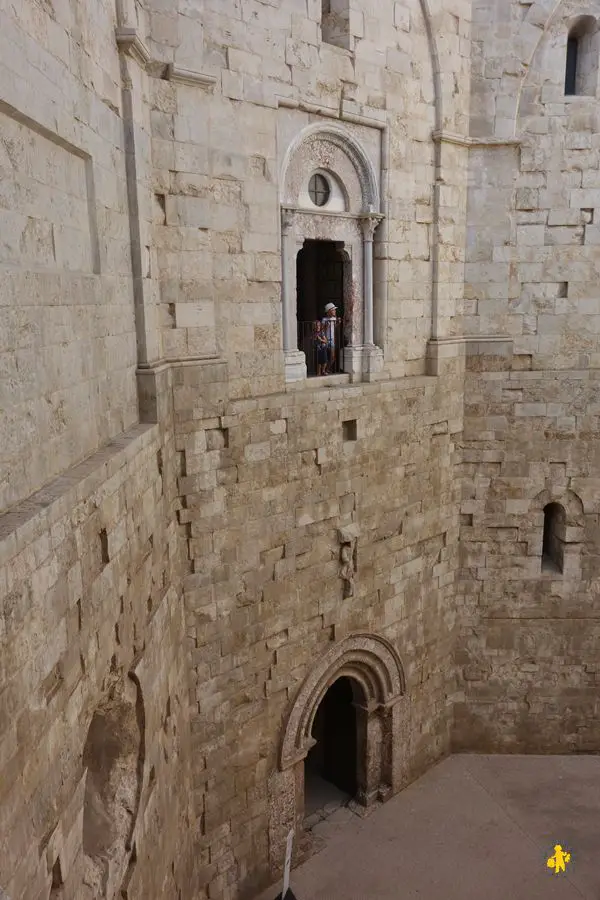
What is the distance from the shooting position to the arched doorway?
8820 millimetres

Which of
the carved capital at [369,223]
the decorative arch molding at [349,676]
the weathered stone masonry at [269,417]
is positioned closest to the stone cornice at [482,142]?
the weathered stone masonry at [269,417]

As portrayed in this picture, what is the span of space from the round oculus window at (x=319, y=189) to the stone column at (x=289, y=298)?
544 mm

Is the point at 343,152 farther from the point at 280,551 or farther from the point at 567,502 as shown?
the point at 567,502

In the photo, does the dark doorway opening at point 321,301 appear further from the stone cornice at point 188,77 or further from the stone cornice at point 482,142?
the stone cornice at point 188,77

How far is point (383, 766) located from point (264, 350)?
5636mm

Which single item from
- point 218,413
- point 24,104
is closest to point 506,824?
point 218,413

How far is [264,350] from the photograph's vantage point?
22.3 ft

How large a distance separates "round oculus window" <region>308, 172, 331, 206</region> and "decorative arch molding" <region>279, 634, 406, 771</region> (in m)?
4.89

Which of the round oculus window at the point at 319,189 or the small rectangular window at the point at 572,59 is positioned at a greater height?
the small rectangular window at the point at 572,59

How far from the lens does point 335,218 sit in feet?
24.1

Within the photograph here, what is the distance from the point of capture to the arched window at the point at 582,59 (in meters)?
A: 8.20

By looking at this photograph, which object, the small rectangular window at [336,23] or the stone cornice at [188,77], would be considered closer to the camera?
the stone cornice at [188,77]

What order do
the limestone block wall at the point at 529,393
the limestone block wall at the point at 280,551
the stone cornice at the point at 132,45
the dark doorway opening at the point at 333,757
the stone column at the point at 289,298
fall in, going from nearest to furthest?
the stone cornice at the point at 132,45, the limestone block wall at the point at 280,551, the stone column at the point at 289,298, the limestone block wall at the point at 529,393, the dark doorway opening at the point at 333,757

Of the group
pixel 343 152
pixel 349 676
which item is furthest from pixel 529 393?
pixel 349 676
